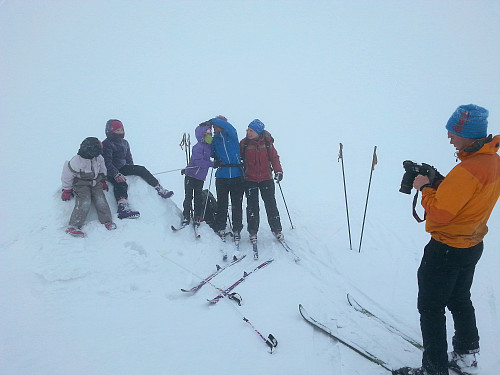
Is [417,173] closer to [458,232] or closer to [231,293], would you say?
[458,232]

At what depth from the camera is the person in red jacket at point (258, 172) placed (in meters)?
5.99

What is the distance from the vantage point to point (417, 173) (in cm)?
278

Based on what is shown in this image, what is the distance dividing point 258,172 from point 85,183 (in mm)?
2891

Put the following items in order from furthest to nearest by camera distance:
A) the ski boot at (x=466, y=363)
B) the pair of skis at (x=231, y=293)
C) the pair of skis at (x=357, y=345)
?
the pair of skis at (x=231, y=293) < the pair of skis at (x=357, y=345) < the ski boot at (x=466, y=363)

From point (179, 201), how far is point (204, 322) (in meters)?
6.44

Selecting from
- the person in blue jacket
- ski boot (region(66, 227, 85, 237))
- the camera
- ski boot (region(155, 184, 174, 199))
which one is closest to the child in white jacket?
ski boot (region(66, 227, 85, 237))

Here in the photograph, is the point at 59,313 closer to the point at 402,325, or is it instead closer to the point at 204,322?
the point at 204,322

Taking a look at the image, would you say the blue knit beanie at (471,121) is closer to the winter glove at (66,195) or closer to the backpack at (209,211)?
the backpack at (209,211)

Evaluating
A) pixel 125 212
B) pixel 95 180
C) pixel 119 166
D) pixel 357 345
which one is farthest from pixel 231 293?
pixel 119 166

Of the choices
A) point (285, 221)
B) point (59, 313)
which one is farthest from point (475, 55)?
point (59, 313)

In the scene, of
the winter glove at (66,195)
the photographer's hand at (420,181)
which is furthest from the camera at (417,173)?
the winter glove at (66,195)

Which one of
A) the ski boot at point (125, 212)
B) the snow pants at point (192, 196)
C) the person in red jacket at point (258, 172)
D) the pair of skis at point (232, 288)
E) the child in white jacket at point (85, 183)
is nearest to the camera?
the pair of skis at point (232, 288)

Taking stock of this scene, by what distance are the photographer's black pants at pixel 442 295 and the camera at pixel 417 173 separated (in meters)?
0.50

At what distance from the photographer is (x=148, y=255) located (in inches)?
198
